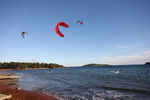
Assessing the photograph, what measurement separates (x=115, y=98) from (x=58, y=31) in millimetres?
9698

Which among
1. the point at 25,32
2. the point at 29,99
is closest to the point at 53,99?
the point at 29,99

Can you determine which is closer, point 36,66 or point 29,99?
point 29,99

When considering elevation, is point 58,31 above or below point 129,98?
above

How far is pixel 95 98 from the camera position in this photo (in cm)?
1042

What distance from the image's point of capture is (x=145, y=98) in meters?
10.3

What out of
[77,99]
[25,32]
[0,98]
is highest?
[25,32]

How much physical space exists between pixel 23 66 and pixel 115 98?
14873cm

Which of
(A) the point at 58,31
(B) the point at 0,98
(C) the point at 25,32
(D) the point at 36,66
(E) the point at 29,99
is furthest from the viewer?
(D) the point at 36,66

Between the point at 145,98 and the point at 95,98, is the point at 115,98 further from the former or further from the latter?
the point at 145,98

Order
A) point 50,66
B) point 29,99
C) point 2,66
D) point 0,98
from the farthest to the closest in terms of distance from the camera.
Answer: point 50,66
point 2,66
point 29,99
point 0,98

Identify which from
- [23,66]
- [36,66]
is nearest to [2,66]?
[23,66]

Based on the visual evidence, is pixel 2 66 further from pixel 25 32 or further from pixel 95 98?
pixel 95 98

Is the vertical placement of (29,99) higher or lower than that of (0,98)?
lower

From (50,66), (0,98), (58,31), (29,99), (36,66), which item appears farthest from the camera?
(50,66)
